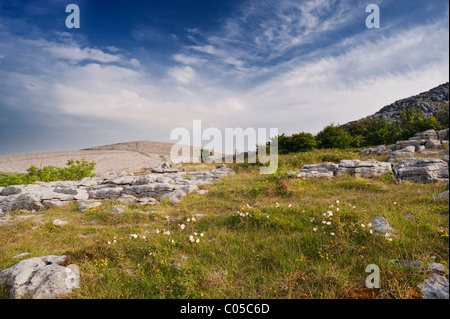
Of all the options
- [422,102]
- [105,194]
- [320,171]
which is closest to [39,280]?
[105,194]

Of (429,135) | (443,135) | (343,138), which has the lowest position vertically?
(443,135)

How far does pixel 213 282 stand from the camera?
132 inches

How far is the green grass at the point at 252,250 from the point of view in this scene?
3260 mm

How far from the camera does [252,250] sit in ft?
15.1

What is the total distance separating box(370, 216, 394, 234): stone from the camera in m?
4.61

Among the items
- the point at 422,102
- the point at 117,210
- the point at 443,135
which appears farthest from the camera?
the point at 422,102

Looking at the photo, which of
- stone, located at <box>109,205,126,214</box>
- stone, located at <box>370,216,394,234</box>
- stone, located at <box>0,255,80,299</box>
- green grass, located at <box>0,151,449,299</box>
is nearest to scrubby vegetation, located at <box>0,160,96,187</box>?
green grass, located at <box>0,151,449,299</box>

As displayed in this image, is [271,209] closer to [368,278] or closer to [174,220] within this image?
[174,220]

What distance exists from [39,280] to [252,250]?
12.9 ft

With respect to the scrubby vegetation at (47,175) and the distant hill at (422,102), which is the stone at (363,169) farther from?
the distant hill at (422,102)

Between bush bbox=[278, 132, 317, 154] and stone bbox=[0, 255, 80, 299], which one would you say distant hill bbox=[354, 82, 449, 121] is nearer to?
bush bbox=[278, 132, 317, 154]

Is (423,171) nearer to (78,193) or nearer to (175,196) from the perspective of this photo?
(175,196)

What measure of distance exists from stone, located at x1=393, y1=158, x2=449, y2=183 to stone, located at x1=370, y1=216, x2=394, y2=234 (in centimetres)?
693
